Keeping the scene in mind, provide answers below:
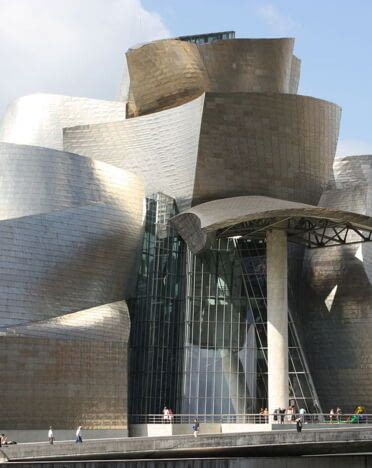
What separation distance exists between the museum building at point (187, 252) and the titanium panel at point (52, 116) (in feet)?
0.45

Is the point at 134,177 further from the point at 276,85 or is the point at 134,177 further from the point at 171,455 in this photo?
the point at 171,455

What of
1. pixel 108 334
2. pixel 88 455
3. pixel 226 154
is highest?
pixel 226 154

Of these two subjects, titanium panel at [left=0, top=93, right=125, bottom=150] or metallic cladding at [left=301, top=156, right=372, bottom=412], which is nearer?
metallic cladding at [left=301, top=156, right=372, bottom=412]

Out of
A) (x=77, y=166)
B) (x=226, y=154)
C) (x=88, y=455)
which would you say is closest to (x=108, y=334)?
(x=77, y=166)

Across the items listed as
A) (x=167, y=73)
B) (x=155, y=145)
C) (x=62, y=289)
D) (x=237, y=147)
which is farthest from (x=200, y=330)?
(x=167, y=73)

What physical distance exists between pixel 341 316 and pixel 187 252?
24.9 feet

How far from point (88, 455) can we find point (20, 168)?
579 inches

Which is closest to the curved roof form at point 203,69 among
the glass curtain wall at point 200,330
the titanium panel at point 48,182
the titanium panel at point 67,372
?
the glass curtain wall at point 200,330

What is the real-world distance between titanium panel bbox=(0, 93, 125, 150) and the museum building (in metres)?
0.14

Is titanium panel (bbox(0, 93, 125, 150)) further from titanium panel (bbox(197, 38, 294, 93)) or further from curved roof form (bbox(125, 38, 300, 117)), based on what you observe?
titanium panel (bbox(197, 38, 294, 93))

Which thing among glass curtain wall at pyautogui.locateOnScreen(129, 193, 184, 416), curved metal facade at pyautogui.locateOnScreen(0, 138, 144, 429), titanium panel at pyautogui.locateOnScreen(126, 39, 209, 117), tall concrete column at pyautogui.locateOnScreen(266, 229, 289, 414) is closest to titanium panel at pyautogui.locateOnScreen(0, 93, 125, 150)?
titanium panel at pyautogui.locateOnScreen(126, 39, 209, 117)

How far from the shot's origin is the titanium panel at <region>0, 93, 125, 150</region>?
4375 centimetres

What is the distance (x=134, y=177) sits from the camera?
37.1 metres

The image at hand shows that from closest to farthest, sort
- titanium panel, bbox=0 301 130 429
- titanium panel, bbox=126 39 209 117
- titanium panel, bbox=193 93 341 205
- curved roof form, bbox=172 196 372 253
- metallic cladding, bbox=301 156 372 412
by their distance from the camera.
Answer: titanium panel, bbox=0 301 130 429
curved roof form, bbox=172 196 372 253
titanium panel, bbox=193 93 341 205
metallic cladding, bbox=301 156 372 412
titanium panel, bbox=126 39 209 117
